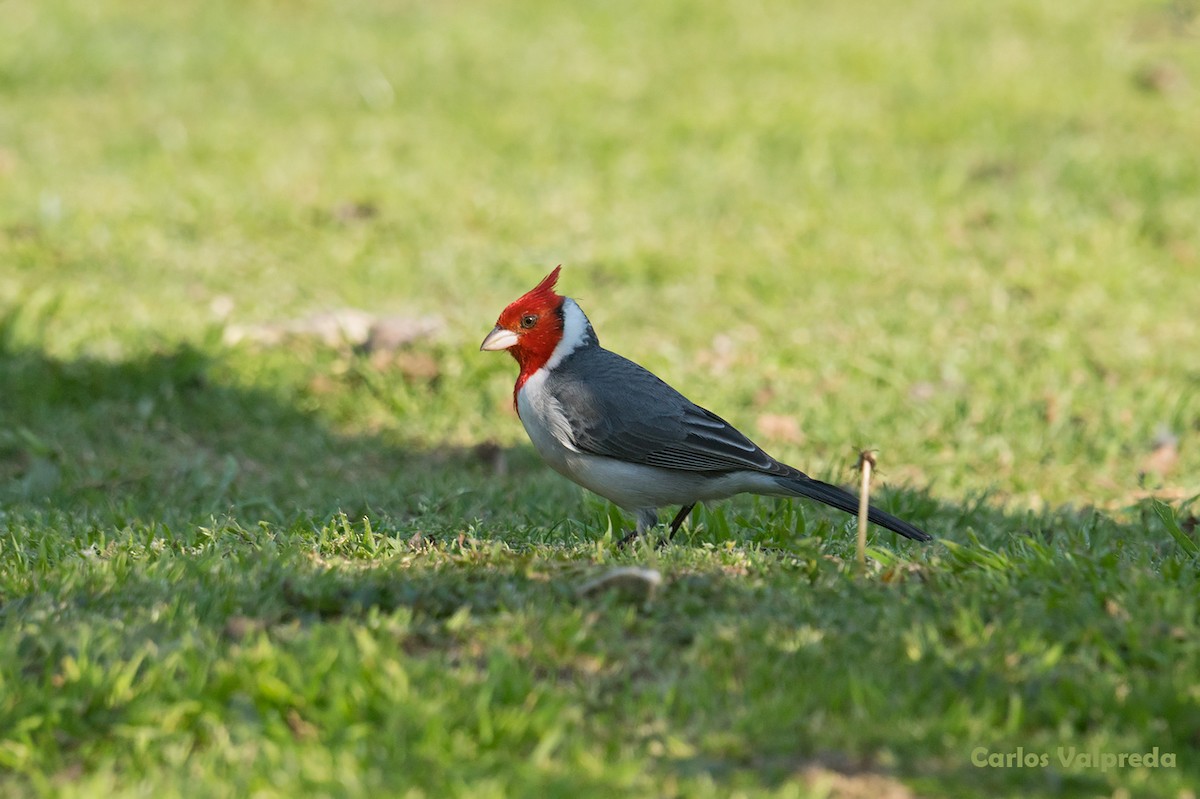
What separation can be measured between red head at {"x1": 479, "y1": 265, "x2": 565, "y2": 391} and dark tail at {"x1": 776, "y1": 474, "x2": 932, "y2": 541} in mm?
1155

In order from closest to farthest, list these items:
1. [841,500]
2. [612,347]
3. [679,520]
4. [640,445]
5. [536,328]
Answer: [841,500]
[640,445]
[679,520]
[536,328]
[612,347]

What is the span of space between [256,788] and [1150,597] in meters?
2.51

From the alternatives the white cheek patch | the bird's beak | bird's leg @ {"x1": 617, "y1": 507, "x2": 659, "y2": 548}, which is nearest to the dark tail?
bird's leg @ {"x1": 617, "y1": 507, "x2": 659, "y2": 548}

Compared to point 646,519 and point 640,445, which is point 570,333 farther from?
point 646,519

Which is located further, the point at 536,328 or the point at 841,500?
the point at 536,328

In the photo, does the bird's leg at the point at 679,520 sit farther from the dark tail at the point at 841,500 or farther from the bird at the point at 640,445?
the dark tail at the point at 841,500

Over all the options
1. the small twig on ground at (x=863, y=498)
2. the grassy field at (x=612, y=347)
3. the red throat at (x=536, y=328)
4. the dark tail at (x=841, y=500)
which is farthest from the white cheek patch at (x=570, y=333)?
the small twig on ground at (x=863, y=498)

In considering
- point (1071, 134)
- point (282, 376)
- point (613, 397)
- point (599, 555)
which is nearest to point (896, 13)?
point (1071, 134)

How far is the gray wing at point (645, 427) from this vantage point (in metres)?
5.10

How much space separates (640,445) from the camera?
203 inches

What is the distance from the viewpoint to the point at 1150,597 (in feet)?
12.6

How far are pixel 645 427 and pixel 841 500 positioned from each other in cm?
81

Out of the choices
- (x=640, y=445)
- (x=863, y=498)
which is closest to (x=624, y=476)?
(x=640, y=445)

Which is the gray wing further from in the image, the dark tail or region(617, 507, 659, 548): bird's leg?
region(617, 507, 659, 548): bird's leg
